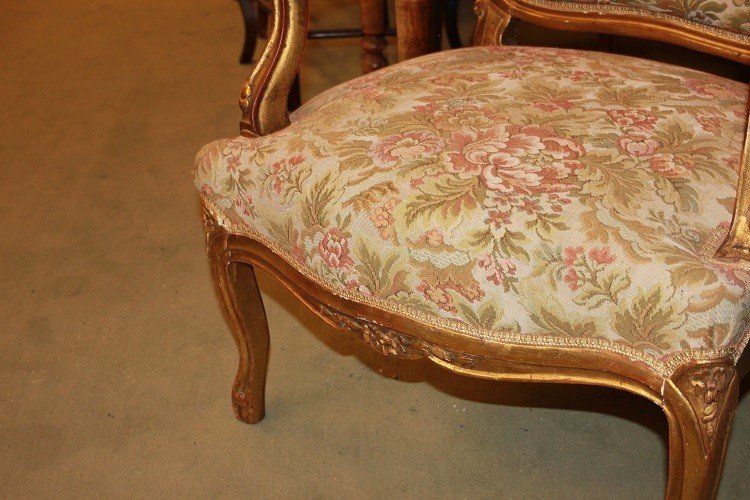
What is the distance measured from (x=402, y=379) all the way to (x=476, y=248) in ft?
1.94

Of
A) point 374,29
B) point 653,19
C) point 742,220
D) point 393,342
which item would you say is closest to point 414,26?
point 374,29

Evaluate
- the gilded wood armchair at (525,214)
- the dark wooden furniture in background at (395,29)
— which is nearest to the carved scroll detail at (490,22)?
the gilded wood armchair at (525,214)

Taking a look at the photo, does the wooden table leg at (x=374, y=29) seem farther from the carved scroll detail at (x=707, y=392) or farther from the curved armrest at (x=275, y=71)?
the carved scroll detail at (x=707, y=392)

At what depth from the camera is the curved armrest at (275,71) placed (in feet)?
3.50

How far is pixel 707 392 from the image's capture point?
78 cm

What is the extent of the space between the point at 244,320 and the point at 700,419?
60 cm

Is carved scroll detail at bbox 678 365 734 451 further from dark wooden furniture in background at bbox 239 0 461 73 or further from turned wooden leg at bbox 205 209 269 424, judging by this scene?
dark wooden furniture in background at bbox 239 0 461 73

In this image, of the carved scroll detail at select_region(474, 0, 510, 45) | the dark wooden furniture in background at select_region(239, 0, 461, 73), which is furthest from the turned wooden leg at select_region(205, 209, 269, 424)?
the carved scroll detail at select_region(474, 0, 510, 45)

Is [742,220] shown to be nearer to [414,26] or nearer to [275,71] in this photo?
[275,71]

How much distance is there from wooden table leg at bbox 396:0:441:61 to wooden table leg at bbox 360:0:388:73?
215mm

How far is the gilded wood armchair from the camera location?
0.79 meters

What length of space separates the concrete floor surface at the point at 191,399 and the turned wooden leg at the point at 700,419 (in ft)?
1.25

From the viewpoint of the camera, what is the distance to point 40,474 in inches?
49.1

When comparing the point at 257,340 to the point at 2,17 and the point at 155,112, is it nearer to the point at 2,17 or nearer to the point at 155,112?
the point at 155,112
